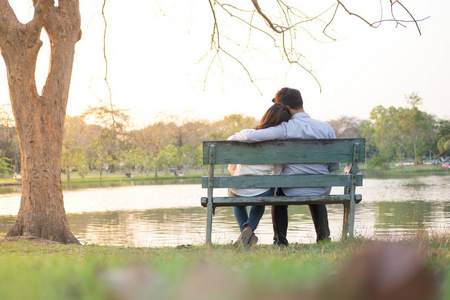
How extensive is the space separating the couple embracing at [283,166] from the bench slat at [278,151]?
0.11 meters

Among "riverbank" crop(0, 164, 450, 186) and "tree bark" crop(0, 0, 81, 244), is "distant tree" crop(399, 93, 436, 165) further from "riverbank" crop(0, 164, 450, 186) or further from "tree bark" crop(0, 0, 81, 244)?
"tree bark" crop(0, 0, 81, 244)

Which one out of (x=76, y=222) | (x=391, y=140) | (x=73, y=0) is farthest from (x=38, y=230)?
(x=391, y=140)

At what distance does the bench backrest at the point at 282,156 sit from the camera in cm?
582

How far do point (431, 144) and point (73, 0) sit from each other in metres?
77.1

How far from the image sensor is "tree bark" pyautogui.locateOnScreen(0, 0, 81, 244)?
7.79 metres

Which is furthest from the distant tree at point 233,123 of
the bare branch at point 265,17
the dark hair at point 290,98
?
the dark hair at point 290,98

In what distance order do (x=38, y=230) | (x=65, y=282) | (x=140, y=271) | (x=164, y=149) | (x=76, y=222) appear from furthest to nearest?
1. (x=164, y=149)
2. (x=76, y=222)
3. (x=38, y=230)
4. (x=65, y=282)
5. (x=140, y=271)

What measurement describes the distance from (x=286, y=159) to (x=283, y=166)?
32 centimetres

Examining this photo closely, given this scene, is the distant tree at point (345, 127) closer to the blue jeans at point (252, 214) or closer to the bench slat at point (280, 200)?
the blue jeans at point (252, 214)

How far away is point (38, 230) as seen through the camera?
7.78m

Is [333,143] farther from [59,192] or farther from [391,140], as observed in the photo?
[391,140]

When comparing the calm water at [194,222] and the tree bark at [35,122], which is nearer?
the tree bark at [35,122]

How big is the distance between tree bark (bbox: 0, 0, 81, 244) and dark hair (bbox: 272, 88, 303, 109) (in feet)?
11.8

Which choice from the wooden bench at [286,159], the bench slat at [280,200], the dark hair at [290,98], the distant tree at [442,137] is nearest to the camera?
the bench slat at [280,200]
